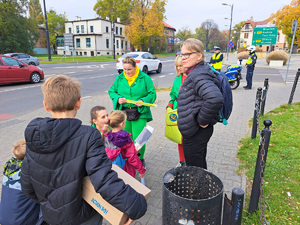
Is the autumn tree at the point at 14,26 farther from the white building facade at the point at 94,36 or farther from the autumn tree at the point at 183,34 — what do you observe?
the autumn tree at the point at 183,34

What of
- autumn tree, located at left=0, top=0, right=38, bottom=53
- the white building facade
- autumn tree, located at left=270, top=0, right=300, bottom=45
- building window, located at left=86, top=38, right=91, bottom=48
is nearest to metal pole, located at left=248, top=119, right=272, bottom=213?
autumn tree, located at left=0, top=0, right=38, bottom=53

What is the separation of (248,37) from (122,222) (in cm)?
9808

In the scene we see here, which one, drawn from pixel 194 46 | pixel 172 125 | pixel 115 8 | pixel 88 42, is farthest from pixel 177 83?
pixel 115 8

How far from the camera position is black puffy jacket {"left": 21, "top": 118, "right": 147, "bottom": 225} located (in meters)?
1.30

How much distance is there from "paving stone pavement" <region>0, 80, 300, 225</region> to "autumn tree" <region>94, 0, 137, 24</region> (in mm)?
61069

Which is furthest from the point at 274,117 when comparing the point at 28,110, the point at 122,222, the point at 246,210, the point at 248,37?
the point at 248,37

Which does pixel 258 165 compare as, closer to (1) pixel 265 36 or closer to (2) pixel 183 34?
(1) pixel 265 36

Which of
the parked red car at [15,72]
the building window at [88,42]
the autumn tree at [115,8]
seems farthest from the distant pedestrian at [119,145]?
the autumn tree at [115,8]

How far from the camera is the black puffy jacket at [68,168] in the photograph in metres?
1.30

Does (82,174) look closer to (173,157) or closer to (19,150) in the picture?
(19,150)

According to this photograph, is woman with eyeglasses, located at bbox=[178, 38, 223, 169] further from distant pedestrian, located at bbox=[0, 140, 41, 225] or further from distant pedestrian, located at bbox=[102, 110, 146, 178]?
distant pedestrian, located at bbox=[0, 140, 41, 225]

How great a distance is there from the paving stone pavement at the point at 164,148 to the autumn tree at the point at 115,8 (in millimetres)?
61069

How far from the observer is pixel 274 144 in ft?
15.4

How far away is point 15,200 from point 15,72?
12188 millimetres
